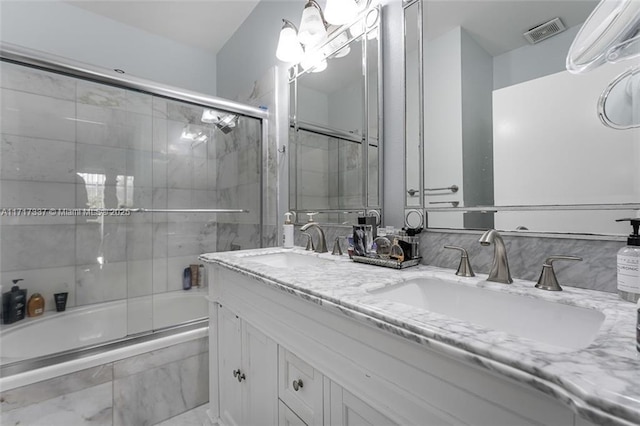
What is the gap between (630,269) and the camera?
537 millimetres

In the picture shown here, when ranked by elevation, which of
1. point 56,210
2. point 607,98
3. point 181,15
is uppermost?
point 181,15

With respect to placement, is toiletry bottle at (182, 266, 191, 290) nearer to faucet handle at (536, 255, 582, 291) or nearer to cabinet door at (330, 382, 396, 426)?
cabinet door at (330, 382, 396, 426)

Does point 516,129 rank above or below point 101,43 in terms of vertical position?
below

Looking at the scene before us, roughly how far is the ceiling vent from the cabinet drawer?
1012mm

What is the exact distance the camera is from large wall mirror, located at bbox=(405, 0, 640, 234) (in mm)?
661

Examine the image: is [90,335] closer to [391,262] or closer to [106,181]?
[106,181]

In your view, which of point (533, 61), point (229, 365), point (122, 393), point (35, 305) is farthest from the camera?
point (35, 305)

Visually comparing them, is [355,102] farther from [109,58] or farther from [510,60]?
[109,58]

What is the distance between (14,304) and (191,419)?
4.02 feet

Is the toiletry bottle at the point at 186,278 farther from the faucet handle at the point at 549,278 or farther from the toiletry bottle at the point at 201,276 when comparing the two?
the faucet handle at the point at 549,278

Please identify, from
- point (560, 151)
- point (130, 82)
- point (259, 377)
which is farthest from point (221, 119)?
point (560, 151)

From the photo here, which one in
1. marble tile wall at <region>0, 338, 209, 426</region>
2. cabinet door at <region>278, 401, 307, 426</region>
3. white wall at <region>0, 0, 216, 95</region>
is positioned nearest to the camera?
cabinet door at <region>278, 401, 307, 426</region>

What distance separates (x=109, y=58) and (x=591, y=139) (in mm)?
2809

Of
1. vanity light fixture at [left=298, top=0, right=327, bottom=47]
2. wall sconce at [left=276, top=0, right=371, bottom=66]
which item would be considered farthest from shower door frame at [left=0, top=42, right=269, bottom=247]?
vanity light fixture at [left=298, top=0, right=327, bottom=47]
